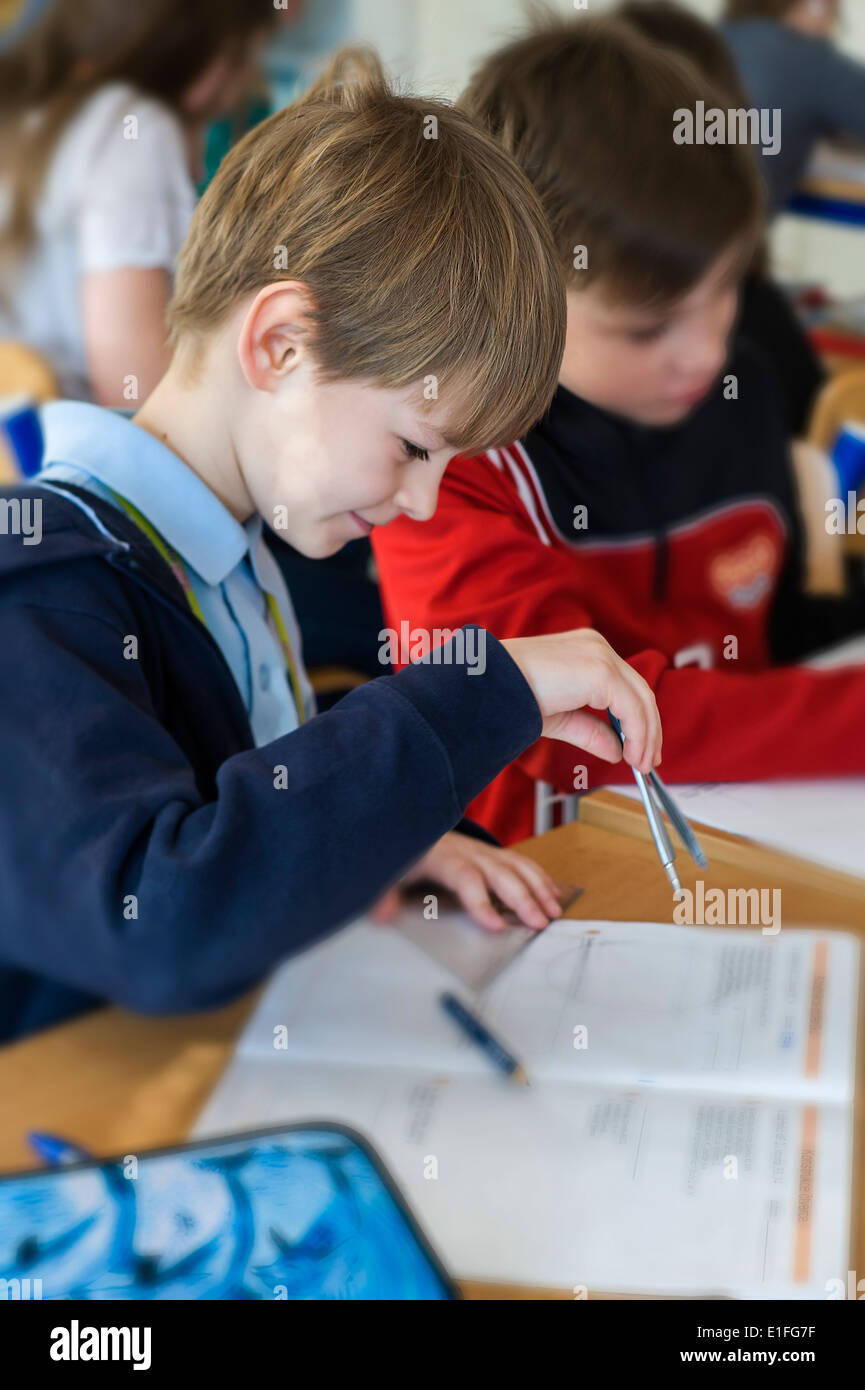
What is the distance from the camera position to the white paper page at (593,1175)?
1.31ft

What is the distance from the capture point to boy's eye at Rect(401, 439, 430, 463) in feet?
1.51

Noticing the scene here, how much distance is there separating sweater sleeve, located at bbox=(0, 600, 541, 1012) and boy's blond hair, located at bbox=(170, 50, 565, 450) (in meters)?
0.10

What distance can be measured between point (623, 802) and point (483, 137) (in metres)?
0.22

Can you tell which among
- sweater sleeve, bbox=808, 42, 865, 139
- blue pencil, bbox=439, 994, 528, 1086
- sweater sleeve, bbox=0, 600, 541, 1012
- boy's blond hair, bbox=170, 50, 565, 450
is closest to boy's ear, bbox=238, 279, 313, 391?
boy's blond hair, bbox=170, 50, 565, 450

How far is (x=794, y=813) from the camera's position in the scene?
55 centimetres

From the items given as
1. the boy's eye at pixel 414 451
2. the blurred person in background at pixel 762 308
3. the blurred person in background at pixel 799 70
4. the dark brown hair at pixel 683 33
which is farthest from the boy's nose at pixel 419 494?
the blurred person in background at pixel 799 70

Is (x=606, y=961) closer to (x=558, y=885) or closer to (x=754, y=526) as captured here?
(x=558, y=885)

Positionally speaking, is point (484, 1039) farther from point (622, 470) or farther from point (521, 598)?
point (622, 470)

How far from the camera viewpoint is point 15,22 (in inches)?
48.6

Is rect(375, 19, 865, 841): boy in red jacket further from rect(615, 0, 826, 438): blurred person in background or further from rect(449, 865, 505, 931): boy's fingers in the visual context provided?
rect(615, 0, 826, 438): blurred person in background

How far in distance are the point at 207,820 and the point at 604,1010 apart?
16 cm

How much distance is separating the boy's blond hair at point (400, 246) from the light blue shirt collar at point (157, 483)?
0.06 m

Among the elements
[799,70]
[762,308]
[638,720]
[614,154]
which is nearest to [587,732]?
[638,720]

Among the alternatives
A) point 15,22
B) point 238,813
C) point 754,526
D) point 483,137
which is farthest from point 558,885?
point 15,22
